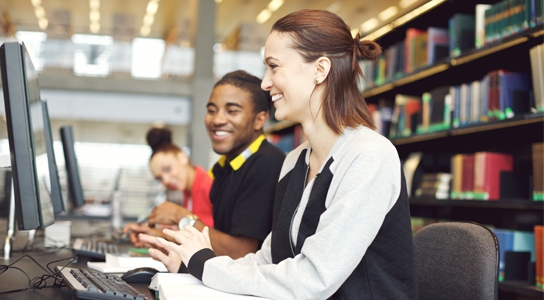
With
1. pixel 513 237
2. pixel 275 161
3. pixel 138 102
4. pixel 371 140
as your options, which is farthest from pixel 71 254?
pixel 138 102

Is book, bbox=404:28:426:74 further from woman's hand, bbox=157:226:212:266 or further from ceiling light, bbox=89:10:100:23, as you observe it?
ceiling light, bbox=89:10:100:23

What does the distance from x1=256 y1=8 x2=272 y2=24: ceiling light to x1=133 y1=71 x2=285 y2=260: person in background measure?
9.41m

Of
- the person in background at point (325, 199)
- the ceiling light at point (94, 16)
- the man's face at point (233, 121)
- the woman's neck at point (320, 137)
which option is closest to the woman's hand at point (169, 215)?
the man's face at point (233, 121)

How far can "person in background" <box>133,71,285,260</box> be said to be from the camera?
66.7 inches

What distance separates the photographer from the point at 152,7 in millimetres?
11398

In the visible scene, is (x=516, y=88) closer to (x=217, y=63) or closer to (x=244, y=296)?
(x=244, y=296)

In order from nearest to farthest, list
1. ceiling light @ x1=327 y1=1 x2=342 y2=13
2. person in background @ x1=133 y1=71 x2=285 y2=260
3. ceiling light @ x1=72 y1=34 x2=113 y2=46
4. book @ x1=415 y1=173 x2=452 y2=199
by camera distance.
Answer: person in background @ x1=133 y1=71 x2=285 y2=260
book @ x1=415 y1=173 x2=452 y2=199
ceiling light @ x1=72 y1=34 x2=113 y2=46
ceiling light @ x1=327 y1=1 x2=342 y2=13

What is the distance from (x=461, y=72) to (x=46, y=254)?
2.23 metres

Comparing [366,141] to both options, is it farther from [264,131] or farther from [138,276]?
[264,131]

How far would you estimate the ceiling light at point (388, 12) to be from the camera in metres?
10.4

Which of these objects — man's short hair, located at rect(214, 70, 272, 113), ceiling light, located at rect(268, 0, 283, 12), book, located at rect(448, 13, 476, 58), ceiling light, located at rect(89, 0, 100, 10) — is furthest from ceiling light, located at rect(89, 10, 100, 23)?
man's short hair, located at rect(214, 70, 272, 113)

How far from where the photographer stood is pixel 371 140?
1.10 m

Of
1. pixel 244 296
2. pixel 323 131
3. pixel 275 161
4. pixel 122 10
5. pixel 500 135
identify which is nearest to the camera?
pixel 244 296

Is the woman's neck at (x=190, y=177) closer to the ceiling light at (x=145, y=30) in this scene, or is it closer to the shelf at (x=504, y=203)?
the shelf at (x=504, y=203)
